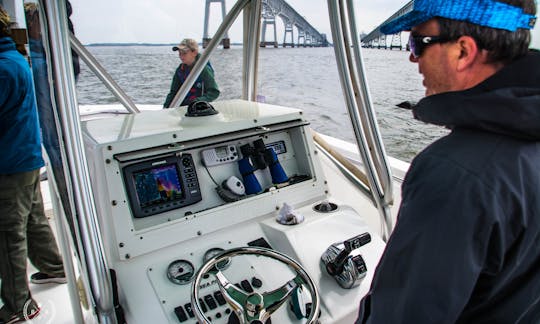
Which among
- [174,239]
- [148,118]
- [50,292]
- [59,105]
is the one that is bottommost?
[50,292]

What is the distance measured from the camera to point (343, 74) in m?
1.76

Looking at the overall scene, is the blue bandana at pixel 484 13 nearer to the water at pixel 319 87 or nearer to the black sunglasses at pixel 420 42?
the black sunglasses at pixel 420 42

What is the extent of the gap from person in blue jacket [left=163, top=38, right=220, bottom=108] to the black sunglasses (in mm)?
2391

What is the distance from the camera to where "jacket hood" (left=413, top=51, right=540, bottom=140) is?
59 centimetres

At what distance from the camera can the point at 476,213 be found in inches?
23.5

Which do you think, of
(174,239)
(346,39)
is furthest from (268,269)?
(346,39)

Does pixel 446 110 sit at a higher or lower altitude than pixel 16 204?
higher

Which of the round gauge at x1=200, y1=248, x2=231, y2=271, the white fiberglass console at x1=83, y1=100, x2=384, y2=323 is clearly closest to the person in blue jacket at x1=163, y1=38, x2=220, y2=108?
the white fiberglass console at x1=83, y1=100, x2=384, y2=323

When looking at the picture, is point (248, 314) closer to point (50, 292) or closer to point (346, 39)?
point (346, 39)

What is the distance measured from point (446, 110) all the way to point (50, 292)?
234 centimetres

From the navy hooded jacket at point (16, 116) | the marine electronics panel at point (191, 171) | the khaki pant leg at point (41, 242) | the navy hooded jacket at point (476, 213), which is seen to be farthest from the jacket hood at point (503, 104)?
the khaki pant leg at point (41, 242)

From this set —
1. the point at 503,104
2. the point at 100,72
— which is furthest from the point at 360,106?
the point at 100,72

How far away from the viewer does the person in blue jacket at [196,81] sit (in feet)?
10.3

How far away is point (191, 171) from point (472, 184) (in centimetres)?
113
